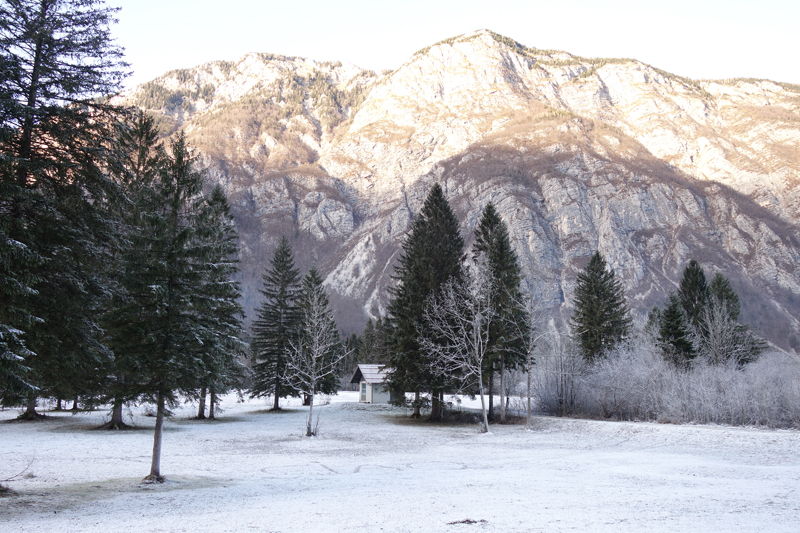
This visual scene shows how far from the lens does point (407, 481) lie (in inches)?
547

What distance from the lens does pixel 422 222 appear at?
36.4 metres

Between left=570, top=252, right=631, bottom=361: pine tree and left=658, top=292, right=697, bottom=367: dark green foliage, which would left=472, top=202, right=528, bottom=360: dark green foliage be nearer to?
left=570, top=252, right=631, bottom=361: pine tree

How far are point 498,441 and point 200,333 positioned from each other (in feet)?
56.6

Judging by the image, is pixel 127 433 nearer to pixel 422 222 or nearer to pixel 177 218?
pixel 177 218

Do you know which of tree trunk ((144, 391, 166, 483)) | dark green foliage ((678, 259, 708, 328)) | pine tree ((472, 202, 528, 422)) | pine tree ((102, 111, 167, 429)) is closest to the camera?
pine tree ((102, 111, 167, 429))

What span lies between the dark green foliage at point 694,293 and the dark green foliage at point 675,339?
10472 millimetres

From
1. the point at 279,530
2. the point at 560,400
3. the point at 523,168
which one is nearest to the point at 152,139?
the point at 279,530

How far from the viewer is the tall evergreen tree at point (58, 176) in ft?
34.2

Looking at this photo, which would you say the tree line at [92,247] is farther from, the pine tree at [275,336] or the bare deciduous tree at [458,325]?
the pine tree at [275,336]

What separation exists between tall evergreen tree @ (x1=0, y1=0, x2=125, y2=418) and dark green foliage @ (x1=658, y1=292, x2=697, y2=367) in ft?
123

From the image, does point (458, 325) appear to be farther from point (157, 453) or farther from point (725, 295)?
point (725, 295)

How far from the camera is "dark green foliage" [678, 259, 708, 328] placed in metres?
46.3

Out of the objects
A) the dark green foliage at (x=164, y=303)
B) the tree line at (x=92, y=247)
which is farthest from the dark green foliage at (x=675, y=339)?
the dark green foliage at (x=164, y=303)

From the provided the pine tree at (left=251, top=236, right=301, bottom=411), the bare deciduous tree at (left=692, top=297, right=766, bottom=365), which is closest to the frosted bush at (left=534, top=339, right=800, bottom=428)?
the bare deciduous tree at (left=692, top=297, right=766, bottom=365)
